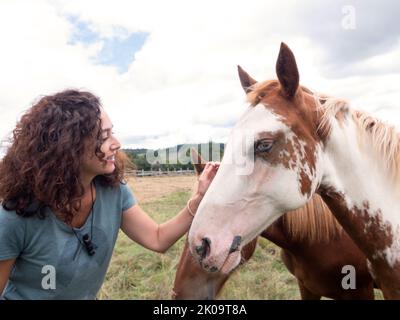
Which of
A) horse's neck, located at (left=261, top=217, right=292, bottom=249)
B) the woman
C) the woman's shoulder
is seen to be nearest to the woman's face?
the woman

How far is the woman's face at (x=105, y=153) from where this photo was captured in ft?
7.98

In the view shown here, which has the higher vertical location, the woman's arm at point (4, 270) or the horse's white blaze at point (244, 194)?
the horse's white blaze at point (244, 194)

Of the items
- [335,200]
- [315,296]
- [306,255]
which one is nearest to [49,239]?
[335,200]

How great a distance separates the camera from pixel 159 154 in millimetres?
3215

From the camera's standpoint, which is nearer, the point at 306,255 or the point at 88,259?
the point at 88,259

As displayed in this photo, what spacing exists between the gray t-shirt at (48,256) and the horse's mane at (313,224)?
177 cm

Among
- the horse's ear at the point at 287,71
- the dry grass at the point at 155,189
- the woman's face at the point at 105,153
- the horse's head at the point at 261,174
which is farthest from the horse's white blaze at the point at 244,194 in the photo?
the dry grass at the point at 155,189

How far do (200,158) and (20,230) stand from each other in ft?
5.61

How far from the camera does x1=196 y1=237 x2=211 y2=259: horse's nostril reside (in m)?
2.20

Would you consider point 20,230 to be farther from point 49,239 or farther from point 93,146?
point 93,146

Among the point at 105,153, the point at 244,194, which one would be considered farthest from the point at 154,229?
the point at 244,194

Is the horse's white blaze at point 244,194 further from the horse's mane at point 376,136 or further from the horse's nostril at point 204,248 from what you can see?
the horse's mane at point 376,136

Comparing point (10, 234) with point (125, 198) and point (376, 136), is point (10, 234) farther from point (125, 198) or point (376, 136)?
point (376, 136)

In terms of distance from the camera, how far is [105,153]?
245 centimetres
